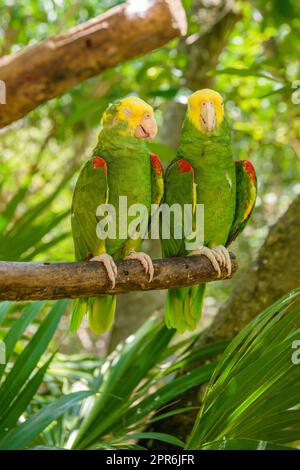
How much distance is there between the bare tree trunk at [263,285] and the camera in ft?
6.08

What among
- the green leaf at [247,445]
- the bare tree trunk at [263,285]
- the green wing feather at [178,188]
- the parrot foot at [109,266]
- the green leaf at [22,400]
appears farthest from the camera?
the bare tree trunk at [263,285]

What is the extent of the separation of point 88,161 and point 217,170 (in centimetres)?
28

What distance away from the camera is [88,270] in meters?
1.12

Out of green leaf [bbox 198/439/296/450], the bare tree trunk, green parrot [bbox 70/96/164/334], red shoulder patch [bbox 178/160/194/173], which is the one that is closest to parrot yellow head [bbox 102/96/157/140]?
green parrot [bbox 70/96/164/334]

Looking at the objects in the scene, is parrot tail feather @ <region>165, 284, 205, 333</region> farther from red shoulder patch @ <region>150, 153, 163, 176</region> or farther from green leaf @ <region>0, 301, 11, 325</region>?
green leaf @ <region>0, 301, 11, 325</region>

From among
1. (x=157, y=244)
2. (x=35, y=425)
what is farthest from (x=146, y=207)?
(x=157, y=244)

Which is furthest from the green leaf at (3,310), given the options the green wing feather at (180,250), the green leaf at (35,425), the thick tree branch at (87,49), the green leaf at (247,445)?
the thick tree branch at (87,49)

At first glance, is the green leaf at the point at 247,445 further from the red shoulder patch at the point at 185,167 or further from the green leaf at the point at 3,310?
the green leaf at the point at 3,310

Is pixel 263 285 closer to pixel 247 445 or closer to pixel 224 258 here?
pixel 224 258

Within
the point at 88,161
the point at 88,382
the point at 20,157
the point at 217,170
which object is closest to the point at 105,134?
the point at 88,161

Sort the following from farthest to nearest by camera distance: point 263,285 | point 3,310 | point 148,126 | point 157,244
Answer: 1. point 157,244
2. point 263,285
3. point 3,310
4. point 148,126

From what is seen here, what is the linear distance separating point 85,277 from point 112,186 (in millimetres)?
231

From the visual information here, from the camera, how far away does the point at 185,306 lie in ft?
4.37

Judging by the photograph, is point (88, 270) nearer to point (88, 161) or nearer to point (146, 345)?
point (88, 161)
